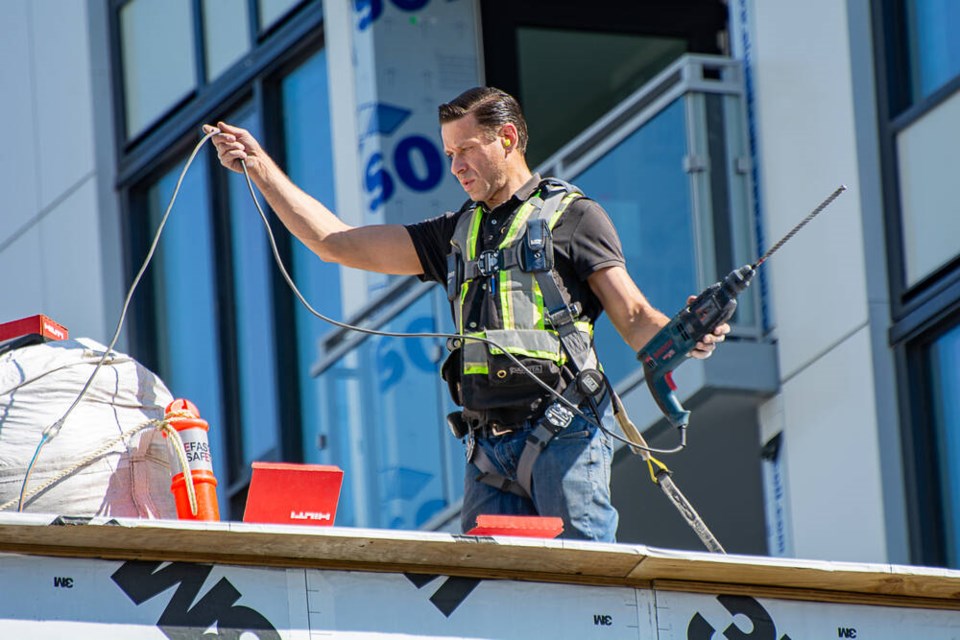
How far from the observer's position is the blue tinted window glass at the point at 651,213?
976 cm

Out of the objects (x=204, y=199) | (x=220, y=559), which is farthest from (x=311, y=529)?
(x=204, y=199)

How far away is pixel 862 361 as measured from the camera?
31.4ft

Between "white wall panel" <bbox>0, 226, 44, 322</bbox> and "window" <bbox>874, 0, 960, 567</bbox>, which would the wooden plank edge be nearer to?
"window" <bbox>874, 0, 960, 567</bbox>

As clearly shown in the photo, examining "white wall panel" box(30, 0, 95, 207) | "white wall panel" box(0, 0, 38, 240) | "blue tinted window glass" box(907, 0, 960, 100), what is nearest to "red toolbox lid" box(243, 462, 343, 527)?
"blue tinted window glass" box(907, 0, 960, 100)

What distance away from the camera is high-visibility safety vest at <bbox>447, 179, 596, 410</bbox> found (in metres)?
5.93

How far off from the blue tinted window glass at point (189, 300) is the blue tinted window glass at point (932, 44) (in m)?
7.19

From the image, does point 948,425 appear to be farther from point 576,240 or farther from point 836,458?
point 576,240

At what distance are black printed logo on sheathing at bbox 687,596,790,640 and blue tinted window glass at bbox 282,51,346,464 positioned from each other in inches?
344

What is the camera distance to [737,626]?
17.4 feet

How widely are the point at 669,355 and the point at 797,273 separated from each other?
4.26m

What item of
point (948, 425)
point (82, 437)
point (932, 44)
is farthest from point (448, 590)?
point (932, 44)

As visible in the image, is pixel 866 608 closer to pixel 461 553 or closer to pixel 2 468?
pixel 461 553

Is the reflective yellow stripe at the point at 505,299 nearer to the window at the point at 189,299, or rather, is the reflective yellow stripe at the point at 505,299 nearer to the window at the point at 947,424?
the window at the point at 947,424

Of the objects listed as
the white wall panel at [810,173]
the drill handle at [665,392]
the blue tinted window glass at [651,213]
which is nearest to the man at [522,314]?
the drill handle at [665,392]
